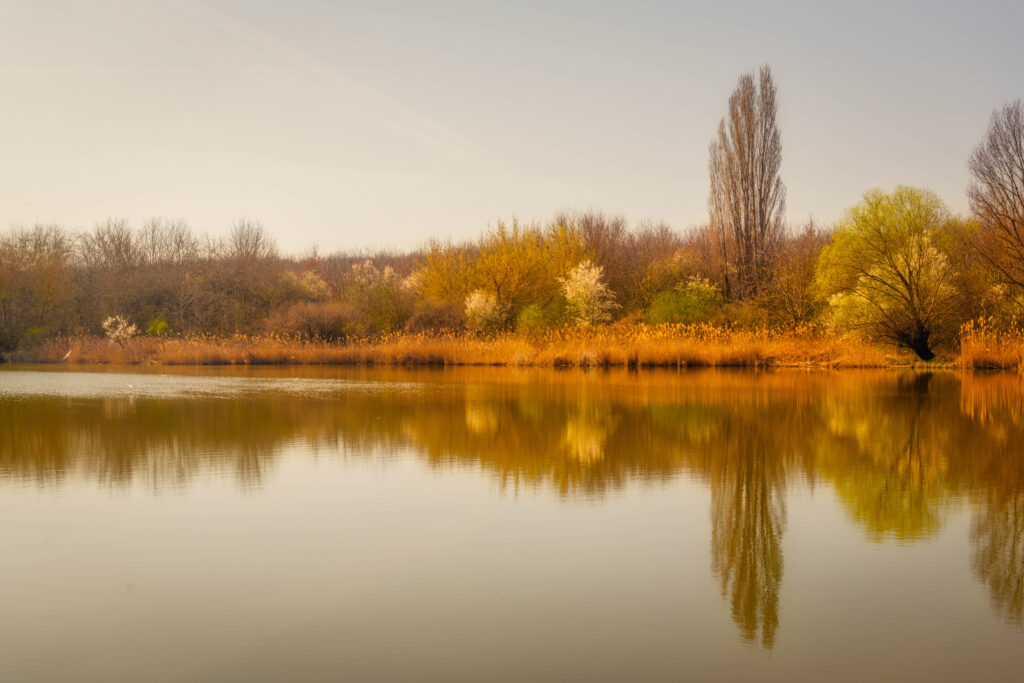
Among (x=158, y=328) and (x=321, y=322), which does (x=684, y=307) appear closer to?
(x=321, y=322)

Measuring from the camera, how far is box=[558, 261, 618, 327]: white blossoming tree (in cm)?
3011

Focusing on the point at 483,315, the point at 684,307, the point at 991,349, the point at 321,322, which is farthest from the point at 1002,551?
the point at 321,322

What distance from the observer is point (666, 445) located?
8469mm

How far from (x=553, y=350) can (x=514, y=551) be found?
21207mm

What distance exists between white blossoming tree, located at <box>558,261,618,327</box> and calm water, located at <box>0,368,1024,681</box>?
65.1 feet

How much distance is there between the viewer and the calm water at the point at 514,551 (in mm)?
3170

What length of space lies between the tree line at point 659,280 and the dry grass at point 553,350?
0.85 meters

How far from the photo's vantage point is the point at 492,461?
761 centimetres

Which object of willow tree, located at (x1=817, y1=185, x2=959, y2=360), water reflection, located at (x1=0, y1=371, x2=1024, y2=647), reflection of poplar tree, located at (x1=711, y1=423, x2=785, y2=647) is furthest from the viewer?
willow tree, located at (x1=817, y1=185, x2=959, y2=360)

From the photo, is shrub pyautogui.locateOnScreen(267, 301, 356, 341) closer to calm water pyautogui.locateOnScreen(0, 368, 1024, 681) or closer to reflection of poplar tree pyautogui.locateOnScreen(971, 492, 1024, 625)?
calm water pyautogui.locateOnScreen(0, 368, 1024, 681)

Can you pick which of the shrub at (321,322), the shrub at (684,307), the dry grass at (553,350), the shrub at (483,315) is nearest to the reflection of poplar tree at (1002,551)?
the dry grass at (553,350)

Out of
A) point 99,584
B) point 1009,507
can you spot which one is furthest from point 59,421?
point 1009,507

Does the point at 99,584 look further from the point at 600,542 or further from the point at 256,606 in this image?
the point at 600,542

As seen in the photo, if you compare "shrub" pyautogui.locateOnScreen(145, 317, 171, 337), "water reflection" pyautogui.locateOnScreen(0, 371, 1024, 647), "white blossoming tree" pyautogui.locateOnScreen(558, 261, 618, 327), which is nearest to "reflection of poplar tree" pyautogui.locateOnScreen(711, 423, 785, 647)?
"water reflection" pyautogui.locateOnScreen(0, 371, 1024, 647)
